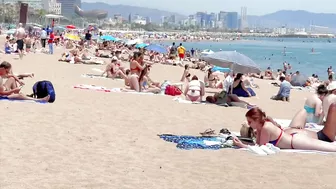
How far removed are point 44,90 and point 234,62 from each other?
3.69 meters

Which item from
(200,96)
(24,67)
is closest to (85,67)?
(24,67)

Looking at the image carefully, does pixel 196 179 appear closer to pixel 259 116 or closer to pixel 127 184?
pixel 127 184

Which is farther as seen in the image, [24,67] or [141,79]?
[24,67]

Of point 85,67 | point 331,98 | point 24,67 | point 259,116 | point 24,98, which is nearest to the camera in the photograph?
point 259,116

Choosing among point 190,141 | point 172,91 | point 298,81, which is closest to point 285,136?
point 190,141

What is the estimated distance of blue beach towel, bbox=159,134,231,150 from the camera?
6.28 metres

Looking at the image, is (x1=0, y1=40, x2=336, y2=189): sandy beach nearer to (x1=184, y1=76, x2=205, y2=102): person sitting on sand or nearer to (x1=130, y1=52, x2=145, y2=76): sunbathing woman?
(x1=184, y1=76, x2=205, y2=102): person sitting on sand

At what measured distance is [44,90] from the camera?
8.81 metres

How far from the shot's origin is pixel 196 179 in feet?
15.9

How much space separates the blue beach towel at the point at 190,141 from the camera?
20.6 feet

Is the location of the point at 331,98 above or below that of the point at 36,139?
above

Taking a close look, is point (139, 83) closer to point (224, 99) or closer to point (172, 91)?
point (172, 91)

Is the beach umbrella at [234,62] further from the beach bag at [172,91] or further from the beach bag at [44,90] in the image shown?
the beach bag at [44,90]

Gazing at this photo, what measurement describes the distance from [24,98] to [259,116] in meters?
4.27
